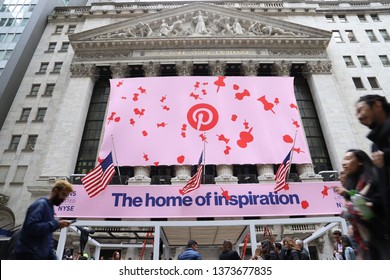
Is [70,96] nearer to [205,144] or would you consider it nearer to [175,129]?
[175,129]

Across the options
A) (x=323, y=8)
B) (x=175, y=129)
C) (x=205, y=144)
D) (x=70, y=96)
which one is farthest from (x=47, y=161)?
(x=323, y=8)

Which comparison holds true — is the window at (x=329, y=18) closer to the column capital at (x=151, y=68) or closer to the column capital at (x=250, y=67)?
the column capital at (x=250, y=67)

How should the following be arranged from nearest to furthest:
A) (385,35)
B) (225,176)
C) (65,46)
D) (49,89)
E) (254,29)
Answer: (225,176)
(49,89)
(254,29)
(385,35)
(65,46)

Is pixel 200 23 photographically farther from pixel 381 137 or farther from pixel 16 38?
pixel 381 137

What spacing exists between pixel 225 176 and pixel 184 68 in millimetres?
12516

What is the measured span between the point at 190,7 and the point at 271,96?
54.2 ft

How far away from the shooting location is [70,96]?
25250 mm

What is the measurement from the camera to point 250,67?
26203mm

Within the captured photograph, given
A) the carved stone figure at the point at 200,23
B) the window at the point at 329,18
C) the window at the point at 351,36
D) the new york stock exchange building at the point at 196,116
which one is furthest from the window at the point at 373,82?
the carved stone figure at the point at 200,23

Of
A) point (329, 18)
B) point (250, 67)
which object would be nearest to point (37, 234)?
point (250, 67)

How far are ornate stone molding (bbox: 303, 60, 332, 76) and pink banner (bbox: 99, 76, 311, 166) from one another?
683 cm

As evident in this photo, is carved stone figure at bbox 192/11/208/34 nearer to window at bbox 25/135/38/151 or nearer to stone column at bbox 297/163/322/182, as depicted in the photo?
stone column at bbox 297/163/322/182
